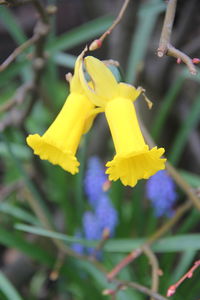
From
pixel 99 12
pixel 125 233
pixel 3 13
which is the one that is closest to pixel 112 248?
pixel 125 233

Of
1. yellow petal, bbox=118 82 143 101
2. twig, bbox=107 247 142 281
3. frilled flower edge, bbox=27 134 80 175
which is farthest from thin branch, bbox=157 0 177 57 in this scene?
twig, bbox=107 247 142 281

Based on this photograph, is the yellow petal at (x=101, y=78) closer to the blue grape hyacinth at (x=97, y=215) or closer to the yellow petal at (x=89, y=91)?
the yellow petal at (x=89, y=91)

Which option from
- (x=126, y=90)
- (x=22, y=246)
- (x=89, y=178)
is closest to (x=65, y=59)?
(x=89, y=178)

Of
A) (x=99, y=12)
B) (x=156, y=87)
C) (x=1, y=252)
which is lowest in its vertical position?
(x=1, y=252)

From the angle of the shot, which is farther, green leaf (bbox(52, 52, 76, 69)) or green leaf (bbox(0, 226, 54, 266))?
green leaf (bbox(52, 52, 76, 69))

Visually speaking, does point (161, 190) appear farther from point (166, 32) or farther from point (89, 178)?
point (166, 32)

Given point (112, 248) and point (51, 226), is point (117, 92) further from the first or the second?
point (51, 226)

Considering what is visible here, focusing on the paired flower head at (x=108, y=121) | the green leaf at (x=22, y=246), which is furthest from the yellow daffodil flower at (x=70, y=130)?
the green leaf at (x=22, y=246)

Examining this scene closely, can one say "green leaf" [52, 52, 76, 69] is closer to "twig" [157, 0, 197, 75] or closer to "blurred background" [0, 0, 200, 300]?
"blurred background" [0, 0, 200, 300]
